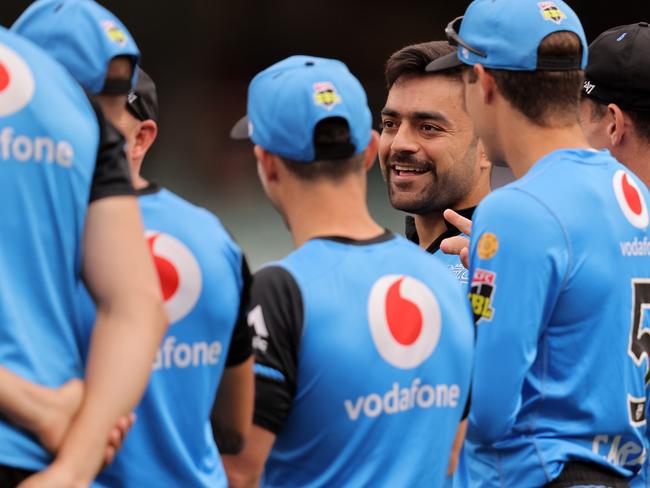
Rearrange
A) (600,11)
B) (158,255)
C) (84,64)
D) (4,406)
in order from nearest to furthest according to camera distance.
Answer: (4,406) → (84,64) → (158,255) → (600,11)

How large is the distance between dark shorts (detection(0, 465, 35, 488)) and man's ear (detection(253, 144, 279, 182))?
844 mm

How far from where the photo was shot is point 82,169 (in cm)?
166

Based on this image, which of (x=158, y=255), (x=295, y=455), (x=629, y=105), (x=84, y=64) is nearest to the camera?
(x=84, y=64)

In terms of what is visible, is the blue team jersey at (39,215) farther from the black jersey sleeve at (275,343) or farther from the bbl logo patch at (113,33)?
the black jersey sleeve at (275,343)

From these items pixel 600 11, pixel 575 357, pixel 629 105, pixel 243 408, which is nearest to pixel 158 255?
pixel 243 408

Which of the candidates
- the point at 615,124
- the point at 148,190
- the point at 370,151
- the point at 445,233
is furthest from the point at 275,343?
the point at 445,233

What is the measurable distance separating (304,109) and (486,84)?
0.56 meters

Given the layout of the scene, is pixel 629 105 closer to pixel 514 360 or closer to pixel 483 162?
pixel 483 162

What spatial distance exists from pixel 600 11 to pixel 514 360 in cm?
689

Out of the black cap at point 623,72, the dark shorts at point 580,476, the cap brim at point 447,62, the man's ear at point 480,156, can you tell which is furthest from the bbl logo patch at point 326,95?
→ the man's ear at point 480,156

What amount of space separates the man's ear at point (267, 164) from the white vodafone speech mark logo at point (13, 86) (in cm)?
66

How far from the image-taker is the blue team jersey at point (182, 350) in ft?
6.54

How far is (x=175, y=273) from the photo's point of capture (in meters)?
2.02

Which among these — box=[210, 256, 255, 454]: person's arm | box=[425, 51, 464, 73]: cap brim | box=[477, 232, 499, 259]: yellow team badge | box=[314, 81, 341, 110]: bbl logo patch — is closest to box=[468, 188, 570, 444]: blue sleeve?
box=[477, 232, 499, 259]: yellow team badge
